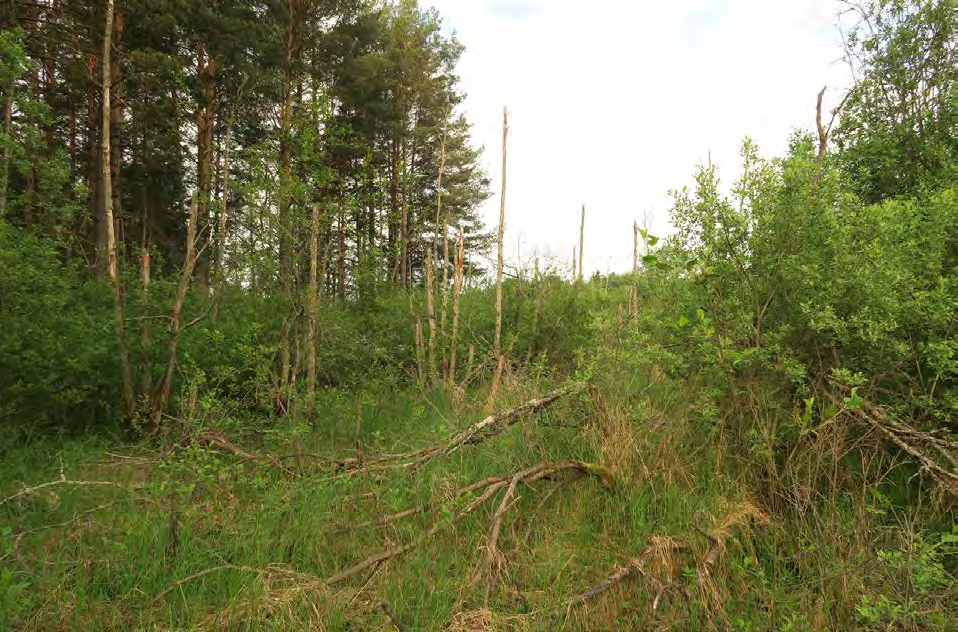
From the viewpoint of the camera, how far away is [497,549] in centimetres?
292

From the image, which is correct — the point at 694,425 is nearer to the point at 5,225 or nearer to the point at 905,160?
the point at 905,160

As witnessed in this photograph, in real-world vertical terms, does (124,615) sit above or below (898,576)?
below

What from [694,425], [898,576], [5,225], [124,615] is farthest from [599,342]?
[5,225]

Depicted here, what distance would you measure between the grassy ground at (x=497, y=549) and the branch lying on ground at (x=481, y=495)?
0.04 meters

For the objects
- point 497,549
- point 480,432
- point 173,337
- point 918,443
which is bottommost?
point 497,549

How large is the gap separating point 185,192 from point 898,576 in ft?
57.9

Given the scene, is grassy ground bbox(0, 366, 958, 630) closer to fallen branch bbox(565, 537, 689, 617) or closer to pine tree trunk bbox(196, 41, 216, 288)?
fallen branch bbox(565, 537, 689, 617)

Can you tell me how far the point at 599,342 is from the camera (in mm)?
4391

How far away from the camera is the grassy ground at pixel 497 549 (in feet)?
8.02

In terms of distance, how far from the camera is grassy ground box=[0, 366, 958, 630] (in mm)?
2445

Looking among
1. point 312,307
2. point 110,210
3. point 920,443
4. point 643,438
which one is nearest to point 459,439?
point 643,438

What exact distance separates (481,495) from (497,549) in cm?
42

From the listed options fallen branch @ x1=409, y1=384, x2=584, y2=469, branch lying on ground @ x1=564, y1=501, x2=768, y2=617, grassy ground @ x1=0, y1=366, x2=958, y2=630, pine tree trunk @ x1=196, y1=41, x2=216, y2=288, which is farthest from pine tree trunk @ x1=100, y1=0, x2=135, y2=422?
pine tree trunk @ x1=196, y1=41, x2=216, y2=288

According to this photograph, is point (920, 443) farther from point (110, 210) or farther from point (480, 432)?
point (110, 210)
